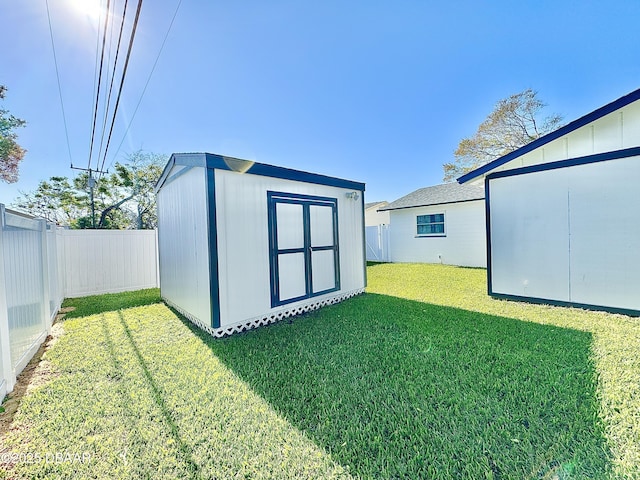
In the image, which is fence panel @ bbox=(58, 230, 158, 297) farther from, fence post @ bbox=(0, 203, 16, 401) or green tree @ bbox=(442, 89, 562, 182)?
green tree @ bbox=(442, 89, 562, 182)

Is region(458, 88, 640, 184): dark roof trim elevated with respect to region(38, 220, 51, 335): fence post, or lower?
elevated

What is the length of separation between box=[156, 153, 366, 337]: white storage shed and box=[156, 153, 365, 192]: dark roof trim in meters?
0.01

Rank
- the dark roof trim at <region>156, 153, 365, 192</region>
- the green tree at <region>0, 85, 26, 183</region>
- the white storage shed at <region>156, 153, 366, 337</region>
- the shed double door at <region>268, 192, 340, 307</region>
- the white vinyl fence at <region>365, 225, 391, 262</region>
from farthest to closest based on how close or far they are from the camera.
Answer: the white vinyl fence at <region>365, 225, 391, 262</region>, the green tree at <region>0, 85, 26, 183</region>, the shed double door at <region>268, 192, 340, 307</region>, the white storage shed at <region>156, 153, 366, 337</region>, the dark roof trim at <region>156, 153, 365, 192</region>

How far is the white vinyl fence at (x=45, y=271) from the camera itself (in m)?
2.73

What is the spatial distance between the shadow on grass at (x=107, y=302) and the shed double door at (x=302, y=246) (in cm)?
370

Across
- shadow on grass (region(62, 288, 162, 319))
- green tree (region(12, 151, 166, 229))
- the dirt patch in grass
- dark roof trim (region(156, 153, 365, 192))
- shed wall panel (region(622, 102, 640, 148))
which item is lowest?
the dirt patch in grass

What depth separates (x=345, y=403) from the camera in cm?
237

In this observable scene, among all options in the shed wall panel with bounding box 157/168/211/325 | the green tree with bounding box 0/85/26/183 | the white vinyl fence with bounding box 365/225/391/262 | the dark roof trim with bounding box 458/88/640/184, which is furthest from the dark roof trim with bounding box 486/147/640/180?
the green tree with bounding box 0/85/26/183

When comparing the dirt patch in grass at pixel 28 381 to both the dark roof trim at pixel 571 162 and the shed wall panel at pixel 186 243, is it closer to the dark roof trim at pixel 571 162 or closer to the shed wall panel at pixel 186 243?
the shed wall panel at pixel 186 243

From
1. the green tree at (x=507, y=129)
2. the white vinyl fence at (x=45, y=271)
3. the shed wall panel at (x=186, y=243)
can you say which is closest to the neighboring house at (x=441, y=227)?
the green tree at (x=507, y=129)

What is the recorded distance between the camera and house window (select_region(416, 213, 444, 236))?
38.4 feet

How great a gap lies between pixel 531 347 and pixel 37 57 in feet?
39.4

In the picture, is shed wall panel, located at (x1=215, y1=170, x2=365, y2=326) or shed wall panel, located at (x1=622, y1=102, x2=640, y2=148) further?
shed wall panel, located at (x1=622, y1=102, x2=640, y2=148)

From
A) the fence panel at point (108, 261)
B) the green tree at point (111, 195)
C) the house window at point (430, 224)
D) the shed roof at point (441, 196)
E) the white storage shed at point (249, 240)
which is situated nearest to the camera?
the white storage shed at point (249, 240)
